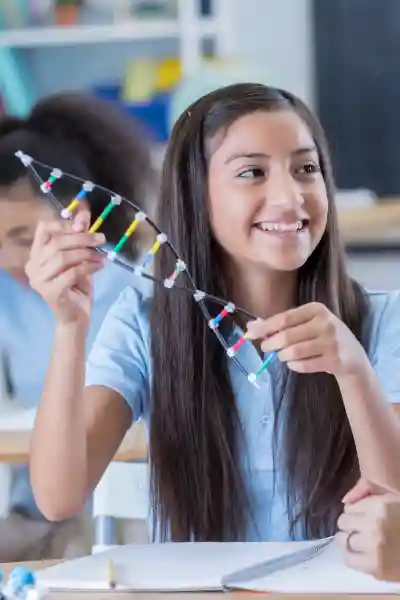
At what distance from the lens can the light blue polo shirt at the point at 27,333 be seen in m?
1.37

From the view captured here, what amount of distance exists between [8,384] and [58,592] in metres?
0.77

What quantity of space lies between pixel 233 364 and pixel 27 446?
34 centimetres

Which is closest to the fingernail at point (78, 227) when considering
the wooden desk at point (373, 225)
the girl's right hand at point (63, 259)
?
the girl's right hand at point (63, 259)

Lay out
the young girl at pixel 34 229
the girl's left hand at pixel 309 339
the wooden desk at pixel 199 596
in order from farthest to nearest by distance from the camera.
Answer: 1. the young girl at pixel 34 229
2. the girl's left hand at pixel 309 339
3. the wooden desk at pixel 199 596

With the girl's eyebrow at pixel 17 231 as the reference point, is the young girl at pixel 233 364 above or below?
below

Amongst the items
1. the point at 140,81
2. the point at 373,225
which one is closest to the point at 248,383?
the point at 373,225

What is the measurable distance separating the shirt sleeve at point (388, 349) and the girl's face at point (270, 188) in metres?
0.13

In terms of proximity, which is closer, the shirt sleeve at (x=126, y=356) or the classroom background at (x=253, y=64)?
the shirt sleeve at (x=126, y=356)

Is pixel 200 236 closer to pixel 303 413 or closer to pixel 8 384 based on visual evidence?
pixel 303 413

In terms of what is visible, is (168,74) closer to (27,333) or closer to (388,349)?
(27,333)

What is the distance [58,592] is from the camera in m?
0.64

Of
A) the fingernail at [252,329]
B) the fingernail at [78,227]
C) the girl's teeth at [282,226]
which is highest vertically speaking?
the girl's teeth at [282,226]

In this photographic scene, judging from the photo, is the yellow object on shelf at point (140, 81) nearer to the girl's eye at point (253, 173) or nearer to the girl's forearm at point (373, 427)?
the girl's eye at point (253, 173)

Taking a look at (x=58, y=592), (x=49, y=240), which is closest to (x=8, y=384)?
(x=49, y=240)
